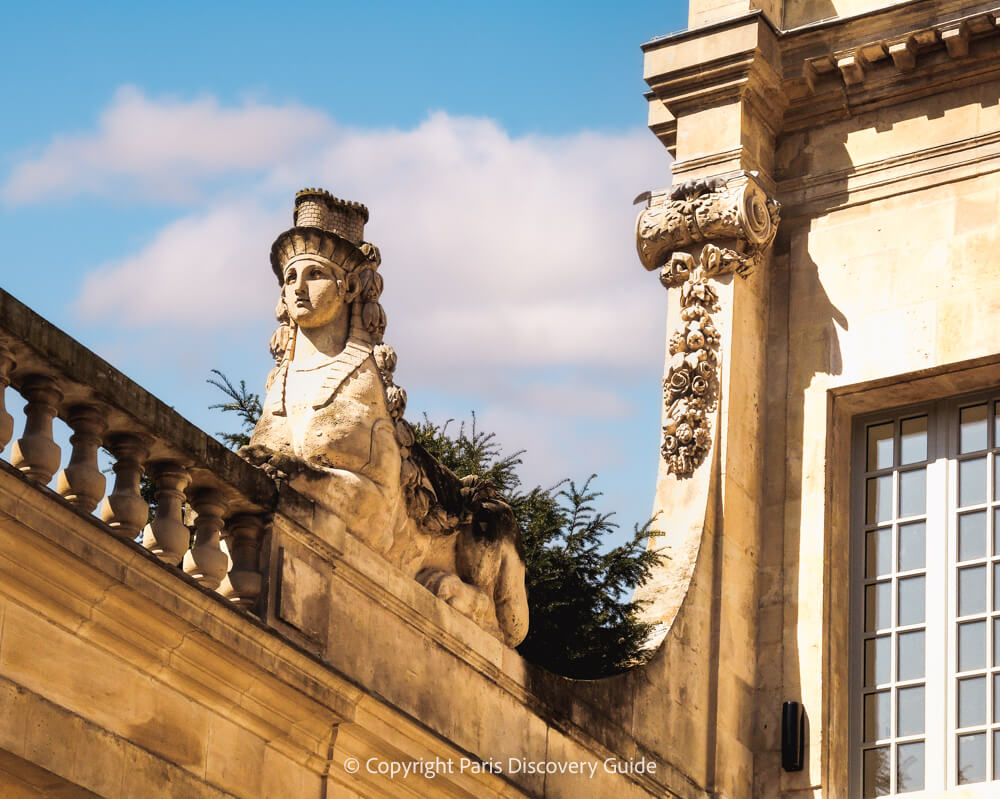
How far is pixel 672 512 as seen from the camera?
12.6m

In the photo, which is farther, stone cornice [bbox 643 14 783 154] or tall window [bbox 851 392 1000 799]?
stone cornice [bbox 643 14 783 154]

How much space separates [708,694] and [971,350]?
2507 millimetres

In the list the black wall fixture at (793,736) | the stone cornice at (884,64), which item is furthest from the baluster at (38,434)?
the stone cornice at (884,64)

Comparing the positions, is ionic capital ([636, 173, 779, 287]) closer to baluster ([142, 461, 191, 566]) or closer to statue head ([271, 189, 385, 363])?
statue head ([271, 189, 385, 363])

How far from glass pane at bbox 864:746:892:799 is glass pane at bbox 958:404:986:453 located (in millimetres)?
1821

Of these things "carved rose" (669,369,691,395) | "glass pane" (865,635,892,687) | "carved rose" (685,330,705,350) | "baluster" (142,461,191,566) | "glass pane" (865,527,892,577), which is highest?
"carved rose" (685,330,705,350)

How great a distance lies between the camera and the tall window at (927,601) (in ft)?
40.1

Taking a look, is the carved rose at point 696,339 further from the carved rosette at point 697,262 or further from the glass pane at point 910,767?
the glass pane at point 910,767

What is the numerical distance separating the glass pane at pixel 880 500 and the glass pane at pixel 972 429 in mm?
482

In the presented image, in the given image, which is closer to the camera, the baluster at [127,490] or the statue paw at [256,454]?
the baluster at [127,490]

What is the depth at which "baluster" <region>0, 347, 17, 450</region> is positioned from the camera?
716cm

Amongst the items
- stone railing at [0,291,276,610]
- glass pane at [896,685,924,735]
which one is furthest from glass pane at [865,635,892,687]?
stone railing at [0,291,276,610]

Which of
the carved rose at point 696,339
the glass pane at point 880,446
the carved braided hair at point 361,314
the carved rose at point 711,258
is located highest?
the carved rose at point 711,258

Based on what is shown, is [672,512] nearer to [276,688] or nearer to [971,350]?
[971,350]
